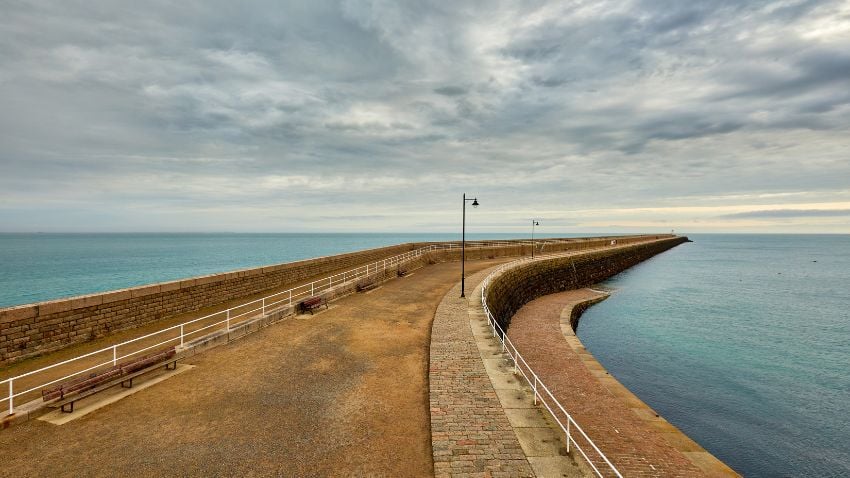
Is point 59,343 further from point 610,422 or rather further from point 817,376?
point 817,376

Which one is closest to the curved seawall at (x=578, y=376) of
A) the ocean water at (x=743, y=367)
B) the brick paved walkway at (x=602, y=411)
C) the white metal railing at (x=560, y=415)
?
the brick paved walkway at (x=602, y=411)

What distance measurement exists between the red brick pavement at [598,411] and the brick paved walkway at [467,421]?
348 centimetres

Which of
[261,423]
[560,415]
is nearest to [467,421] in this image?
[261,423]

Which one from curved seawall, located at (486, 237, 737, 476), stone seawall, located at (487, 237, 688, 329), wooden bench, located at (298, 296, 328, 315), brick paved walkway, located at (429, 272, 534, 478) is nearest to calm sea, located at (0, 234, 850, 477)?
curved seawall, located at (486, 237, 737, 476)

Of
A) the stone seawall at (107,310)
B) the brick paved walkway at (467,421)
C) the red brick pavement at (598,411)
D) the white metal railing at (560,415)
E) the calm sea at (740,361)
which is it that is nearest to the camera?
the white metal railing at (560,415)

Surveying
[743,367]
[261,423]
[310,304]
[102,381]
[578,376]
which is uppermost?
[310,304]

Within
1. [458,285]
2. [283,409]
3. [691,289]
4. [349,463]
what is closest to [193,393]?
[283,409]

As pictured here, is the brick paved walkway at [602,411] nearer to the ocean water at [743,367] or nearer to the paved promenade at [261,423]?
the ocean water at [743,367]

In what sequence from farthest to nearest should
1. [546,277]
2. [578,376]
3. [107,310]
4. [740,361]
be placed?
[546,277] < [740,361] < [578,376] < [107,310]

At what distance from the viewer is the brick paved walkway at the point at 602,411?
1026 centimetres

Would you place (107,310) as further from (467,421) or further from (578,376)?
(578,376)

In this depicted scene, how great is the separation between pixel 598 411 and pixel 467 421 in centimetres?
784

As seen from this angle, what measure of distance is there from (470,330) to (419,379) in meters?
4.48

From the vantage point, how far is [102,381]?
9.05 m
